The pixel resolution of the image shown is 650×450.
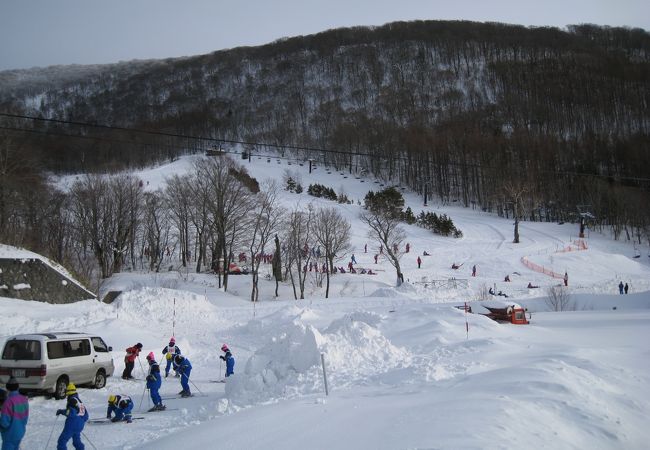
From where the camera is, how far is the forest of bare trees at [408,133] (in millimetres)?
43219

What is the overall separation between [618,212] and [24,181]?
225 feet

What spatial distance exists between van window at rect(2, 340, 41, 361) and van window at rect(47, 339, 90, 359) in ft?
0.87

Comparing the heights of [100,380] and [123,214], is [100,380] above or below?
below

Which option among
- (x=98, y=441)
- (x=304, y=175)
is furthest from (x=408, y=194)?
(x=98, y=441)

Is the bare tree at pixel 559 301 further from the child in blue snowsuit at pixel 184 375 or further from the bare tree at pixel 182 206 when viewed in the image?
the bare tree at pixel 182 206

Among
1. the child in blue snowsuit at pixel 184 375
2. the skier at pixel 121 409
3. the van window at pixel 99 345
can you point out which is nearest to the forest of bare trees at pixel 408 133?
the van window at pixel 99 345

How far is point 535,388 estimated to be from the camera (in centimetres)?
821

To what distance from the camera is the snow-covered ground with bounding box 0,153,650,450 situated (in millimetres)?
6801

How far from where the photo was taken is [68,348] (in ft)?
40.9

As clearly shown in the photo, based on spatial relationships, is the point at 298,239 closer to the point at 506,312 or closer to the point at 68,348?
the point at 506,312

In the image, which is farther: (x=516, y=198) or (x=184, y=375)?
(x=516, y=198)

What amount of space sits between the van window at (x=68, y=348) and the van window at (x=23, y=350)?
0.87 ft

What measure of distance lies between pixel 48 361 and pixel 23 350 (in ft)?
2.33

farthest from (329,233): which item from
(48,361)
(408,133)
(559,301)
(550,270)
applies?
(408,133)
